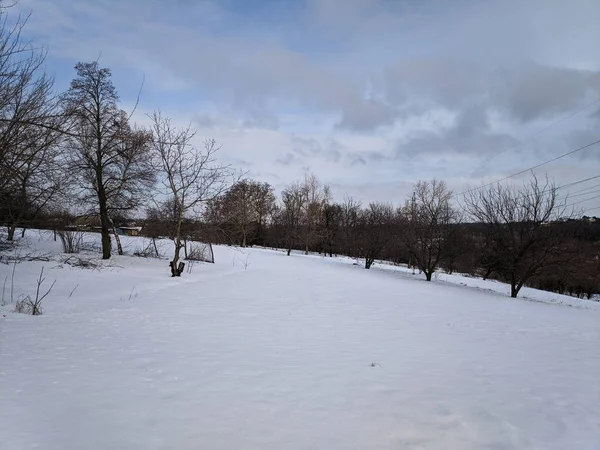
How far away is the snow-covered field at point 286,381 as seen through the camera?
295 cm

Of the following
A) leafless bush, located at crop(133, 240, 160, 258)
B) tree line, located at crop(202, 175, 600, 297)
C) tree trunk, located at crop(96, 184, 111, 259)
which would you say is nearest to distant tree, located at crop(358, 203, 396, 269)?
tree line, located at crop(202, 175, 600, 297)

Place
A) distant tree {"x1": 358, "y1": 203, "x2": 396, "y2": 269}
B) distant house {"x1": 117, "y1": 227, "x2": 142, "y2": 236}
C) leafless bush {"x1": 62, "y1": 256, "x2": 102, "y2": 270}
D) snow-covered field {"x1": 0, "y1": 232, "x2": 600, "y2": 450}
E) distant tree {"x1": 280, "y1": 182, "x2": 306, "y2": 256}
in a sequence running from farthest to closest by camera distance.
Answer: distant tree {"x1": 280, "y1": 182, "x2": 306, "y2": 256} < distant tree {"x1": 358, "y1": 203, "x2": 396, "y2": 269} < distant house {"x1": 117, "y1": 227, "x2": 142, "y2": 236} < leafless bush {"x1": 62, "y1": 256, "x2": 102, "y2": 270} < snow-covered field {"x1": 0, "y1": 232, "x2": 600, "y2": 450}

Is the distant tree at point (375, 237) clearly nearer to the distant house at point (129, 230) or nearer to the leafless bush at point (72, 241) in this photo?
the distant house at point (129, 230)

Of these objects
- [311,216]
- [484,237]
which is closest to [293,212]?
[311,216]

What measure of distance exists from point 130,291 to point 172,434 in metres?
8.92

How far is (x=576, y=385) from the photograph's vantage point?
168 inches

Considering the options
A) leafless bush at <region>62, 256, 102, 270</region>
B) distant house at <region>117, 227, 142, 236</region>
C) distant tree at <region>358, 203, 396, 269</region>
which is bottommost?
leafless bush at <region>62, 256, 102, 270</region>

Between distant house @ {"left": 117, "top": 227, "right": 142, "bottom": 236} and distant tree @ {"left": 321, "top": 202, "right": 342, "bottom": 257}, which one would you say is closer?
distant house @ {"left": 117, "top": 227, "right": 142, "bottom": 236}

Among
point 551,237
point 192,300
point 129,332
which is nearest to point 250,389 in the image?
point 129,332

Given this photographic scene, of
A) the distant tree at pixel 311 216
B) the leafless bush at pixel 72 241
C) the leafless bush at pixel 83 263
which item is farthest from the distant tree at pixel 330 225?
the leafless bush at pixel 83 263

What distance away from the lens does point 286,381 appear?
411cm

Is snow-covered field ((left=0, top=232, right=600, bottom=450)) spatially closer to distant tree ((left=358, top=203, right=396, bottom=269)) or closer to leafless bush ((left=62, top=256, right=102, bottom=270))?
leafless bush ((left=62, top=256, right=102, bottom=270))

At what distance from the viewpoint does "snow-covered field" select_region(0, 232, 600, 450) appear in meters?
2.95

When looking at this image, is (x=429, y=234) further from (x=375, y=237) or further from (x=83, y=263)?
(x=83, y=263)
